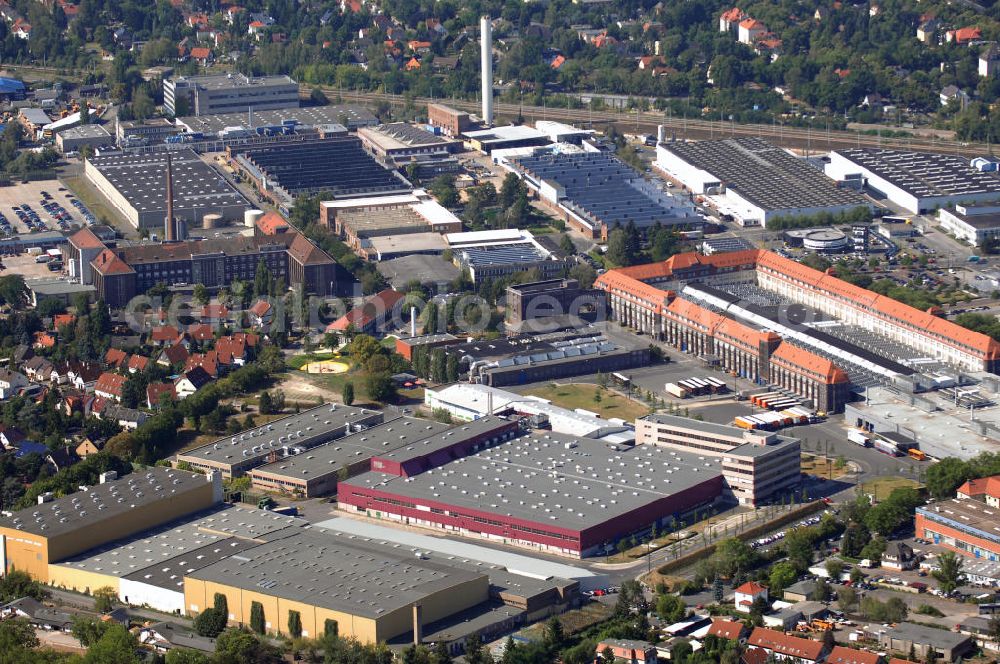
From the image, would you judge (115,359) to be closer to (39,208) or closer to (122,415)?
(122,415)

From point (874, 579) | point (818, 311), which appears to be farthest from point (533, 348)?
point (874, 579)

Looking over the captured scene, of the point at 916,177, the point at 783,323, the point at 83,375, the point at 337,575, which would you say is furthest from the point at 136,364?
the point at 916,177

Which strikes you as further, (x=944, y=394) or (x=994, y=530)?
(x=944, y=394)

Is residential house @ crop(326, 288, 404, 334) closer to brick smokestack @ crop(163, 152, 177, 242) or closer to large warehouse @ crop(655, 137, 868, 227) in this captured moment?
brick smokestack @ crop(163, 152, 177, 242)

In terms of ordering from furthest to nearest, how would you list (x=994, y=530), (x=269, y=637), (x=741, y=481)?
(x=741, y=481) < (x=994, y=530) < (x=269, y=637)

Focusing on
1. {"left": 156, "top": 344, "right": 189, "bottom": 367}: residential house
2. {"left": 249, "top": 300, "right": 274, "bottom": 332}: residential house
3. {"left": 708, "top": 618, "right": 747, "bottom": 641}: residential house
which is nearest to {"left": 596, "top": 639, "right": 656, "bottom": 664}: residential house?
{"left": 708, "top": 618, "right": 747, "bottom": 641}: residential house

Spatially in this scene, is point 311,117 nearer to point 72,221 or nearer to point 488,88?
point 488,88

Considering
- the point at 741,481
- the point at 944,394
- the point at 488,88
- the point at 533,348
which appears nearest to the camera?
the point at 741,481
